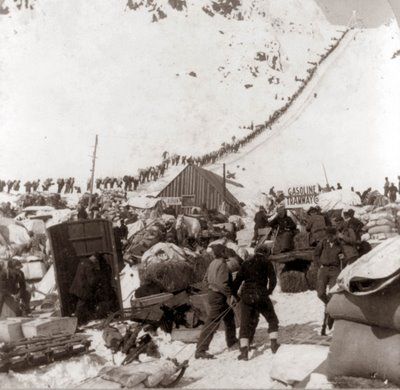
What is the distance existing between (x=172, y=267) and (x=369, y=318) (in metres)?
5.79

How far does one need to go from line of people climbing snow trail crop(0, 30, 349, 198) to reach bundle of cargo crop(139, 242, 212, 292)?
1949cm

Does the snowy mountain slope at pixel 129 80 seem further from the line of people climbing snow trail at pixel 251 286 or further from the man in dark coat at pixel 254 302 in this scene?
the man in dark coat at pixel 254 302

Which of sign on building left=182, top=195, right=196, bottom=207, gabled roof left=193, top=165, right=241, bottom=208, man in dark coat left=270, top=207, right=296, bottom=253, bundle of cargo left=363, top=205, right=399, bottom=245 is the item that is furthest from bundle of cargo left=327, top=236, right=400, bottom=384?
sign on building left=182, top=195, right=196, bottom=207

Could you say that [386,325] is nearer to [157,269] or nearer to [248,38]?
[157,269]

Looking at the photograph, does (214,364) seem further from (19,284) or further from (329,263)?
(19,284)

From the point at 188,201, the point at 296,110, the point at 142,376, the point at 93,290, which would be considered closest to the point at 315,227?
the point at 93,290

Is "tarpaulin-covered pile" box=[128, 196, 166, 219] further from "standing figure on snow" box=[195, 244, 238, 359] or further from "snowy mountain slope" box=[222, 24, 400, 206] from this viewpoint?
"standing figure on snow" box=[195, 244, 238, 359]

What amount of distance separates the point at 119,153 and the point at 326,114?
17.8 metres

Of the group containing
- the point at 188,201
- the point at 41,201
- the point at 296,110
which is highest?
the point at 296,110

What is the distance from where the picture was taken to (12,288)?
8945mm

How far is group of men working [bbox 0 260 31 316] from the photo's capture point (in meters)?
8.83

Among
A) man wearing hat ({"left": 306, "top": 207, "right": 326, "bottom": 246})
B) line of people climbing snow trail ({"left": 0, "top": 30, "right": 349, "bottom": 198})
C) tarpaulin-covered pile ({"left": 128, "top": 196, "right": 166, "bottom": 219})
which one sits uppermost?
line of people climbing snow trail ({"left": 0, "top": 30, "right": 349, "bottom": 198})

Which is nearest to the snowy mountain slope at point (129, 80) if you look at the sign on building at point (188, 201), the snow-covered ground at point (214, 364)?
the sign on building at point (188, 201)

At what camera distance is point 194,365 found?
18.7ft
